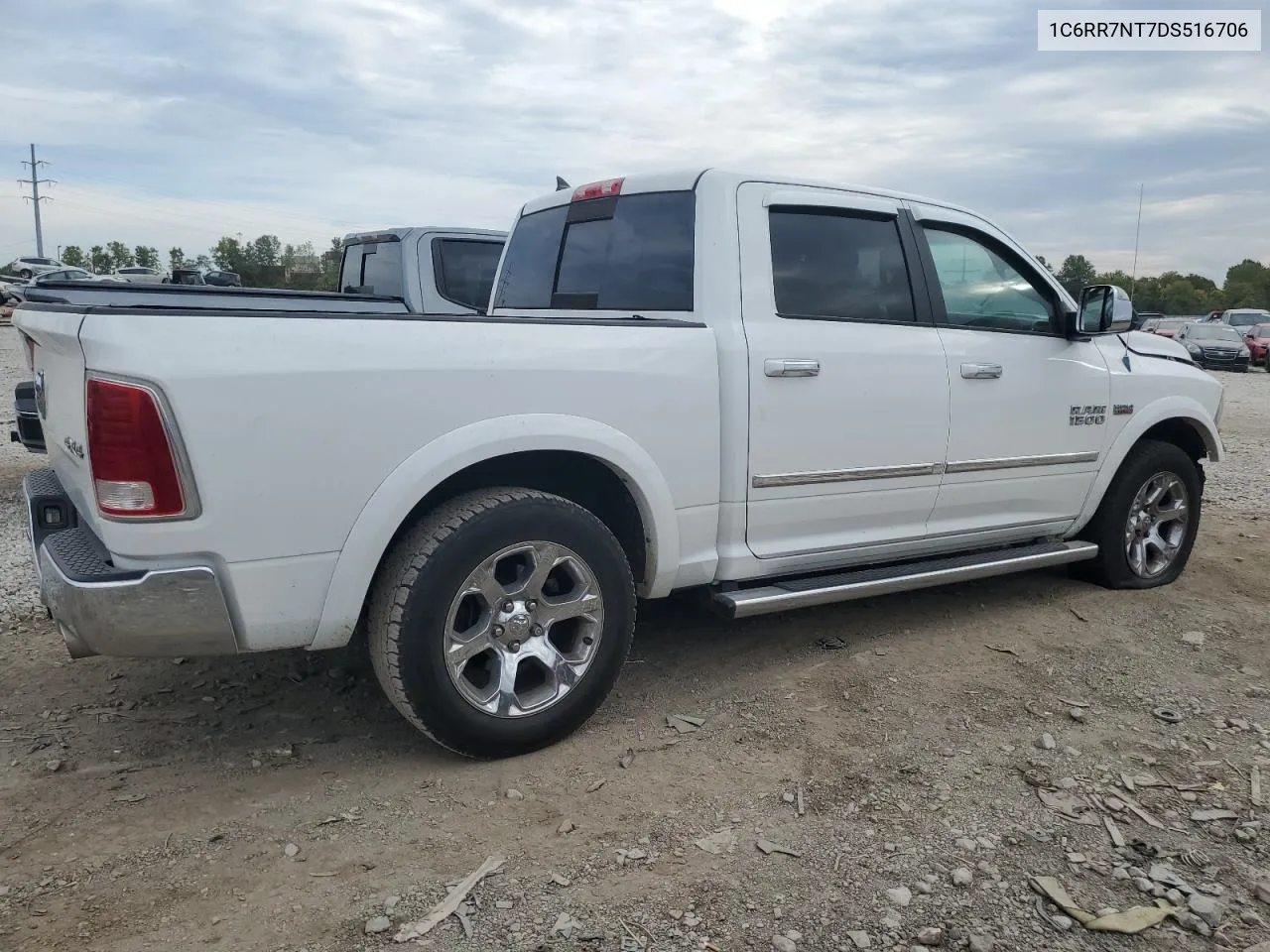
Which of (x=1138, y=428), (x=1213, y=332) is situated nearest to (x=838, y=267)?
(x=1138, y=428)

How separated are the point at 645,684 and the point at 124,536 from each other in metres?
1.98

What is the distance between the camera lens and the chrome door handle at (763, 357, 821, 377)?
350 centimetres

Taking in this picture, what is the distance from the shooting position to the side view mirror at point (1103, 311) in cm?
438

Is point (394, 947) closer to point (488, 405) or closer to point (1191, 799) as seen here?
point (488, 405)

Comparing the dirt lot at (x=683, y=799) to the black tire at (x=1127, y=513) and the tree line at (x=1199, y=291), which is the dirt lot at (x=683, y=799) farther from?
the tree line at (x=1199, y=291)

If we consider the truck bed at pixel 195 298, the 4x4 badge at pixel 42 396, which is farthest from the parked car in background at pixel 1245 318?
the 4x4 badge at pixel 42 396

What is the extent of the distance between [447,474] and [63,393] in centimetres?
113

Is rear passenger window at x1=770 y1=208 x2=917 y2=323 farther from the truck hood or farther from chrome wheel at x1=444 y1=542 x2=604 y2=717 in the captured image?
the truck hood

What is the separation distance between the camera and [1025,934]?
232 centimetres

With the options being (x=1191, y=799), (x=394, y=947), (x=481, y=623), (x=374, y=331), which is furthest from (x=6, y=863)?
(x=1191, y=799)

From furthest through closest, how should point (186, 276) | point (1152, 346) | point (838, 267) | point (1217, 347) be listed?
point (1217, 347) → point (186, 276) → point (1152, 346) → point (838, 267)

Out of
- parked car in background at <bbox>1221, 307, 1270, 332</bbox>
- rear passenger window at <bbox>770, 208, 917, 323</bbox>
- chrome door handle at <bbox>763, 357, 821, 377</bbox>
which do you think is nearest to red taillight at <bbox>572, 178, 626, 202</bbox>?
rear passenger window at <bbox>770, 208, 917, 323</bbox>

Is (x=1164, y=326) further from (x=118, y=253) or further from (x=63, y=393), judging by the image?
(x=118, y=253)

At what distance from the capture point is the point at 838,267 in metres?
3.87
